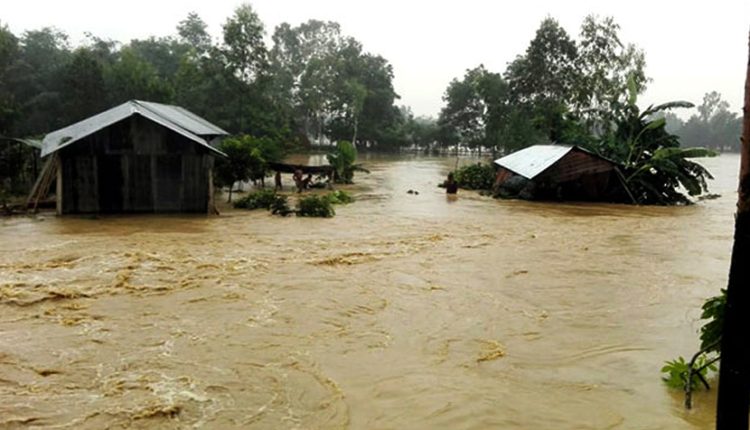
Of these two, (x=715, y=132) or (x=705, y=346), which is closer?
(x=705, y=346)

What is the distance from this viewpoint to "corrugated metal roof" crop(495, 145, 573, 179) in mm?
22016

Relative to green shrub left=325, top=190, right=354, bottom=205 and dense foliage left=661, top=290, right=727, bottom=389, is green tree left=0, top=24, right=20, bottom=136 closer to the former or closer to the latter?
green shrub left=325, top=190, right=354, bottom=205

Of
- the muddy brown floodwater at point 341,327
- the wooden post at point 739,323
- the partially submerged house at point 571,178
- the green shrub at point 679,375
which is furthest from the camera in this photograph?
the partially submerged house at point 571,178

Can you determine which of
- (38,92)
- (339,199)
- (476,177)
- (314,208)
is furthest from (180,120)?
(38,92)

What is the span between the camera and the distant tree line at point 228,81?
35656mm

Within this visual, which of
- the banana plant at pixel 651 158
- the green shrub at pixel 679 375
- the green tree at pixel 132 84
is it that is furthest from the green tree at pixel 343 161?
the green shrub at pixel 679 375

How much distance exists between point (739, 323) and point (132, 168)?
1575cm

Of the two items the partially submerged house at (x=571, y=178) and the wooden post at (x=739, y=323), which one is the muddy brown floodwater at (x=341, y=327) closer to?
the wooden post at (x=739, y=323)

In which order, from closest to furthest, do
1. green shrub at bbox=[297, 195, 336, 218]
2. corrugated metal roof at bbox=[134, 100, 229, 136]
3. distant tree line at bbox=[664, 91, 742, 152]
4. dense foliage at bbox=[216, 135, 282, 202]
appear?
green shrub at bbox=[297, 195, 336, 218] < dense foliage at bbox=[216, 135, 282, 202] < corrugated metal roof at bbox=[134, 100, 229, 136] < distant tree line at bbox=[664, 91, 742, 152]

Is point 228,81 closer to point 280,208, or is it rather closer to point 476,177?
Result: point 476,177

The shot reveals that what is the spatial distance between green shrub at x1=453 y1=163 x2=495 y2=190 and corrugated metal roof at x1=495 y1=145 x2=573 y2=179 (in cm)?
124

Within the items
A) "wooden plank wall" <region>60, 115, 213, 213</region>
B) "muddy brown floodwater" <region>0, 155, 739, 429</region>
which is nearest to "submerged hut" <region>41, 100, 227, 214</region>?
"wooden plank wall" <region>60, 115, 213, 213</region>

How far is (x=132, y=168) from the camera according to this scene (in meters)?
15.7

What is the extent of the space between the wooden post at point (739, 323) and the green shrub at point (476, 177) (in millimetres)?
25856
